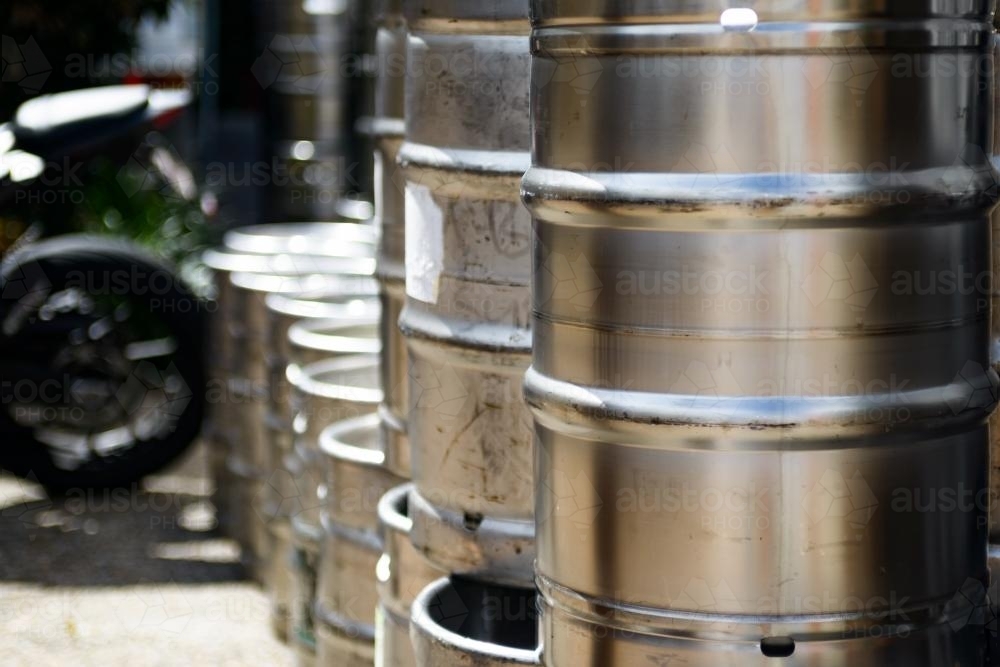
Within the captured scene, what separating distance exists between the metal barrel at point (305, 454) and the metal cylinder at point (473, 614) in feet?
3.15

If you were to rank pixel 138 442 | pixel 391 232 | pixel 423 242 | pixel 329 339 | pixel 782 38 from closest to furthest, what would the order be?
1. pixel 782 38
2. pixel 423 242
3. pixel 391 232
4. pixel 329 339
5. pixel 138 442

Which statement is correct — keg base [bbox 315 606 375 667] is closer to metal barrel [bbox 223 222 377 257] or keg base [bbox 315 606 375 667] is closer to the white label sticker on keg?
the white label sticker on keg

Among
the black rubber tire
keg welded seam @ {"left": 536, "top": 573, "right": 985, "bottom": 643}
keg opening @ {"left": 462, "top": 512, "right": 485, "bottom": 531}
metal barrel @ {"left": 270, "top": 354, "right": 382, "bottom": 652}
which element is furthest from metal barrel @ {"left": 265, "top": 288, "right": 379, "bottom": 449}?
keg welded seam @ {"left": 536, "top": 573, "right": 985, "bottom": 643}

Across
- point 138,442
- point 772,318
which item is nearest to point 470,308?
point 772,318

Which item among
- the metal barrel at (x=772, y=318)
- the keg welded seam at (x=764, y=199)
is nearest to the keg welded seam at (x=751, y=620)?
the metal barrel at (x=772, y=318)

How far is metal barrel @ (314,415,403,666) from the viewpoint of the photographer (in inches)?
128

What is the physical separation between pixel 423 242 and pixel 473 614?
639 millimetres

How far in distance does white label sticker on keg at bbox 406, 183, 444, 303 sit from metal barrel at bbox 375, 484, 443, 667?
381mm

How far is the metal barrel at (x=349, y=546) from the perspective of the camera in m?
3.26

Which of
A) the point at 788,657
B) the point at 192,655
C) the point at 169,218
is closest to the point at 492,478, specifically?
the point at 788,657

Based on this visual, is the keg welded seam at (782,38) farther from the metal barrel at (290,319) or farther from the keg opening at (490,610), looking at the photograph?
the metal barrel at (290,319)

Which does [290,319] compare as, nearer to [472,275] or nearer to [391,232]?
[391,232]

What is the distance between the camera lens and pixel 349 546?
11.0 feet

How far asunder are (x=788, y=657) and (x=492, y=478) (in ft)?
2.55
